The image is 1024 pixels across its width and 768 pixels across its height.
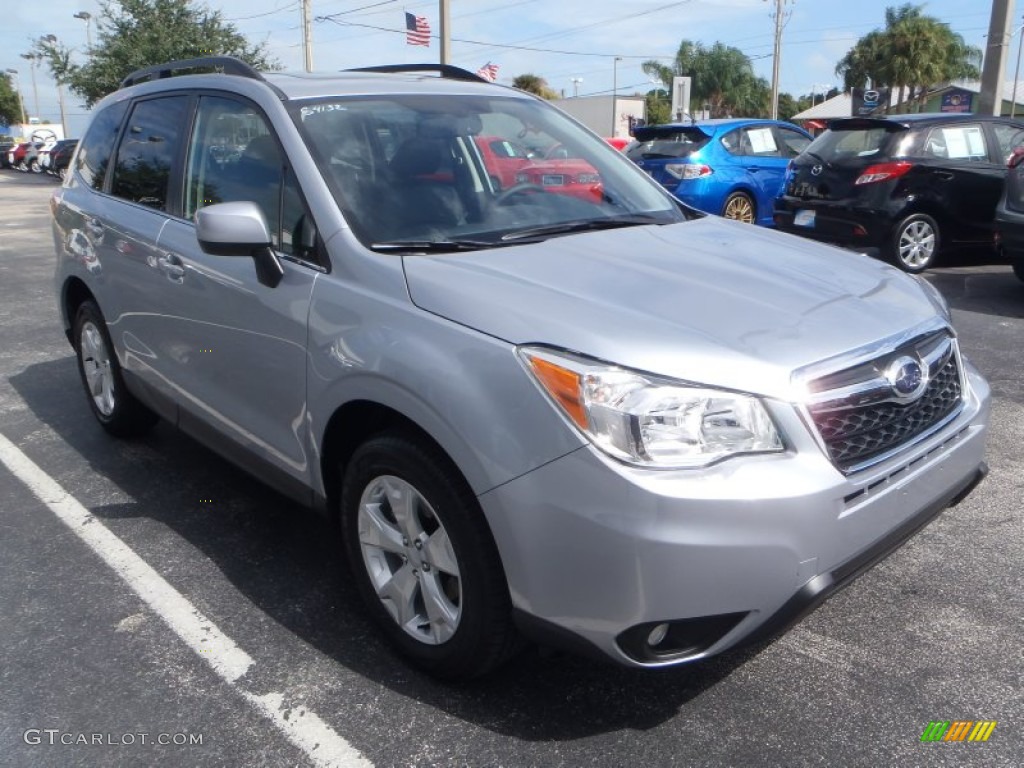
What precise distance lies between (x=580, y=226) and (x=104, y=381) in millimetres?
2919

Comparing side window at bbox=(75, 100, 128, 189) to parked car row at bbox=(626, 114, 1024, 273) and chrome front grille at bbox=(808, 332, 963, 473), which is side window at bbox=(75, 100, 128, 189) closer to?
chrome front grille at bbox=(808, 332, 963, 473)

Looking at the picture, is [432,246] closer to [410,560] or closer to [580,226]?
[580,226]

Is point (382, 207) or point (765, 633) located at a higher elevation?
point (382, 207)

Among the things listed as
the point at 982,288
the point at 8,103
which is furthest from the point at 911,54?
the point at 8,103

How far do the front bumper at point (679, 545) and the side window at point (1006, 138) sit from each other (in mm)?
8512

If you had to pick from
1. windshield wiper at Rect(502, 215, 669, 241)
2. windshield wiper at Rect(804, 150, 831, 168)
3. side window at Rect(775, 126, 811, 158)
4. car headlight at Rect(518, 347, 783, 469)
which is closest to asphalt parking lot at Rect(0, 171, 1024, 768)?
car headlight at Rect(518, 347, 783, 469)

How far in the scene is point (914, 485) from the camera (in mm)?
2549

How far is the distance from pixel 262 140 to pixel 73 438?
258cm

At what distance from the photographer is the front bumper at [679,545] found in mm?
2152

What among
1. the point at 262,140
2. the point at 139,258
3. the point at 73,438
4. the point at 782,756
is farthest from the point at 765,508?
the point at 73,438

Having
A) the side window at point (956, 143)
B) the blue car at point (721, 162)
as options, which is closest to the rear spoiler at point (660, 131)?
the blue car at point (721, 162)

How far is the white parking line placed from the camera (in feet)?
8.30

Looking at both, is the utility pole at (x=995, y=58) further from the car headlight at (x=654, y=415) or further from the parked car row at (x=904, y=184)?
the car headlight at (x=654, y=415)

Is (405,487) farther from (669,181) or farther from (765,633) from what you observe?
(669,181)
